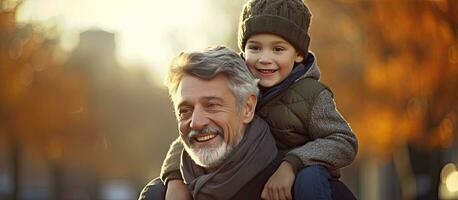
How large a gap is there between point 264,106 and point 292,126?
171 millimetres

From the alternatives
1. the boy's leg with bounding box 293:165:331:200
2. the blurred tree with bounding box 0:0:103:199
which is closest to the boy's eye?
the boy's leg with bounding box 293:165:331:200

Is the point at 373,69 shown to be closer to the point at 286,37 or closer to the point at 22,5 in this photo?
the point at 22,5

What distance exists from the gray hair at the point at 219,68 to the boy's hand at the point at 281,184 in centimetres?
35

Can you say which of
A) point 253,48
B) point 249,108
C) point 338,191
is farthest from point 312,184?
point 253,48

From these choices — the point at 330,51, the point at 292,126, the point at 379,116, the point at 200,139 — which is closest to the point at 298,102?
the point at 292,126

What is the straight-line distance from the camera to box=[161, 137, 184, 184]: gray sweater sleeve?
563 cm

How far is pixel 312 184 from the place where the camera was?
5148mm

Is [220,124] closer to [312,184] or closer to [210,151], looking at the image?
[210,151]

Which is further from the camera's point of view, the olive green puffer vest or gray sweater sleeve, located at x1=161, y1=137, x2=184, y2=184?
gray sweater sleeve, located at x1=161, y1=137, x2=184, y2=184

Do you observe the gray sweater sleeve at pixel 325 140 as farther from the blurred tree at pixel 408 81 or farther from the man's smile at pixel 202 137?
the blurred tree at pixel 408 81

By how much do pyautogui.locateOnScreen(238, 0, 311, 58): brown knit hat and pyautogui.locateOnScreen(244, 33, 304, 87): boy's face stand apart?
0.10ft

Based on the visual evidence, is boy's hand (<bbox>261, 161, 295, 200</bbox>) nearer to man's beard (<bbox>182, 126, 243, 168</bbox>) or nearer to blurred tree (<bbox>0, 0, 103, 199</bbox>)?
man's beard (<bbox>182, 126, 243, 168</bbox>)

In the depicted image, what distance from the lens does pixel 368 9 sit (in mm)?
20750

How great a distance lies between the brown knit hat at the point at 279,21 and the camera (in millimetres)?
5488
